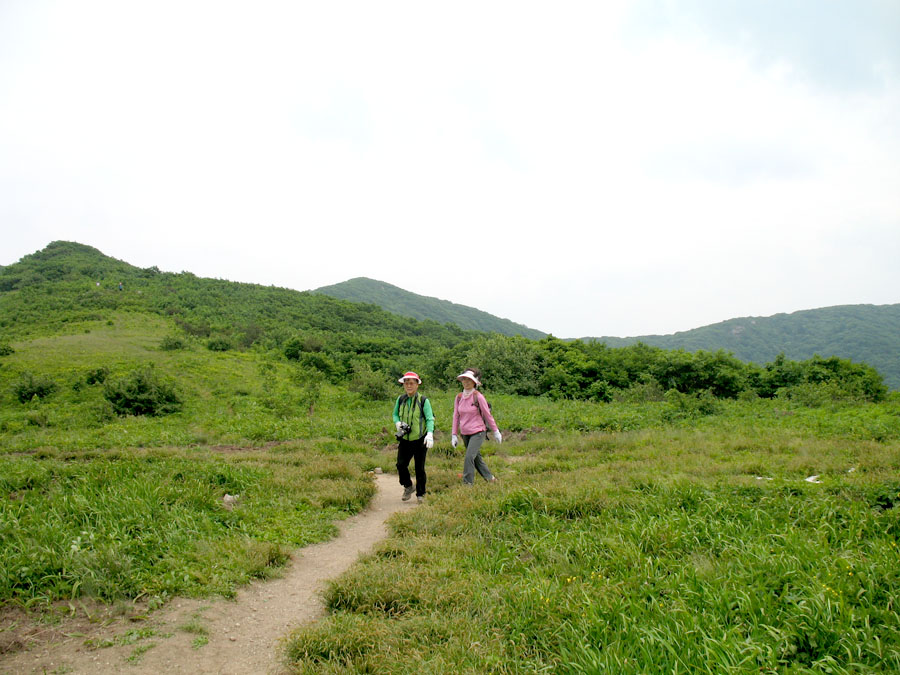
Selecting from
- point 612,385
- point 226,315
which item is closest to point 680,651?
point 612,385

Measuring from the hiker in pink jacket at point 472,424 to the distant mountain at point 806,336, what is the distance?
95.8m

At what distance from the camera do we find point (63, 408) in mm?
20812

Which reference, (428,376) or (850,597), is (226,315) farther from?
(850,597)

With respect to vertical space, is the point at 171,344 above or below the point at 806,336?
below

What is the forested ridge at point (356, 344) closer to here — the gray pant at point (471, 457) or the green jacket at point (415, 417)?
the gray pant at point (471, 457)

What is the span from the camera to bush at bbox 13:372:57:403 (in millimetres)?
21938

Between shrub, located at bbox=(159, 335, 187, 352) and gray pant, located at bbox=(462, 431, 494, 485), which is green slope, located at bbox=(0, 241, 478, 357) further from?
gray pant, located at bbox=(462, 431, 494, 485)

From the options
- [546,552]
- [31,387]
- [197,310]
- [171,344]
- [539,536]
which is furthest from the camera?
[197,310]

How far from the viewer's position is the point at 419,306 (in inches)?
6073

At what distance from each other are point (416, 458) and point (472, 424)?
1122 mm

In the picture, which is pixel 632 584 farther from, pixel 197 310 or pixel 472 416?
pixel 197 310

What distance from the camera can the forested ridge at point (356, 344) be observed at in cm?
2516

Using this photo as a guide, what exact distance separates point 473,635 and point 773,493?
455 centimetres

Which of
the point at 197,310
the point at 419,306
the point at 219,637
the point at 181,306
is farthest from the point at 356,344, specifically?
the point at 419,306
